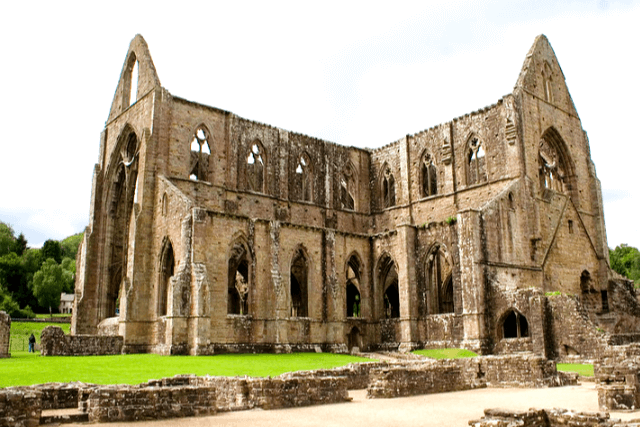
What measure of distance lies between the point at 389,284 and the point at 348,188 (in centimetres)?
679

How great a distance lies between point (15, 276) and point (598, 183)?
6357cm

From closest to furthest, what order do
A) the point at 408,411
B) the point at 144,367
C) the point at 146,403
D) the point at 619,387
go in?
the point at 146,403
the point at 619,387
the point at 408,411
the point at 144,367

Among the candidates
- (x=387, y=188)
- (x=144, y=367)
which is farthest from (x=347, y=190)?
(x=144, y=367)

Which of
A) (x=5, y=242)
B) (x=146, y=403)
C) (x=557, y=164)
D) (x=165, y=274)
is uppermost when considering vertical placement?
(x=5, y=242)

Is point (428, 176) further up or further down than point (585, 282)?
further up

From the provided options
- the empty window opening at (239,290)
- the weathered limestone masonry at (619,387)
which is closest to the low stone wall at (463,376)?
the weathered limestone masonry at (619,387)

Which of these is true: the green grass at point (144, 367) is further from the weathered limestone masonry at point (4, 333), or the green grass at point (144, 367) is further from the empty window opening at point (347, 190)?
the empty window opening at point (347, 190)

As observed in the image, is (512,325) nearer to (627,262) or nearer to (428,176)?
(428,176)

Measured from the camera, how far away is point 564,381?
1742 centimetres

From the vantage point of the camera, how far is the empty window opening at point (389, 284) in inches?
1208

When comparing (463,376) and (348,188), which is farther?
(348,188)

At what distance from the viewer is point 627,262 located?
63031 mm

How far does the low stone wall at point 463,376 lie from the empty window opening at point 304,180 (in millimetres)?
16472

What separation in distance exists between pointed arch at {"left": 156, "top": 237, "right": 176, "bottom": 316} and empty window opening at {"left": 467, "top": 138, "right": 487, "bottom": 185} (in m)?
15.5
